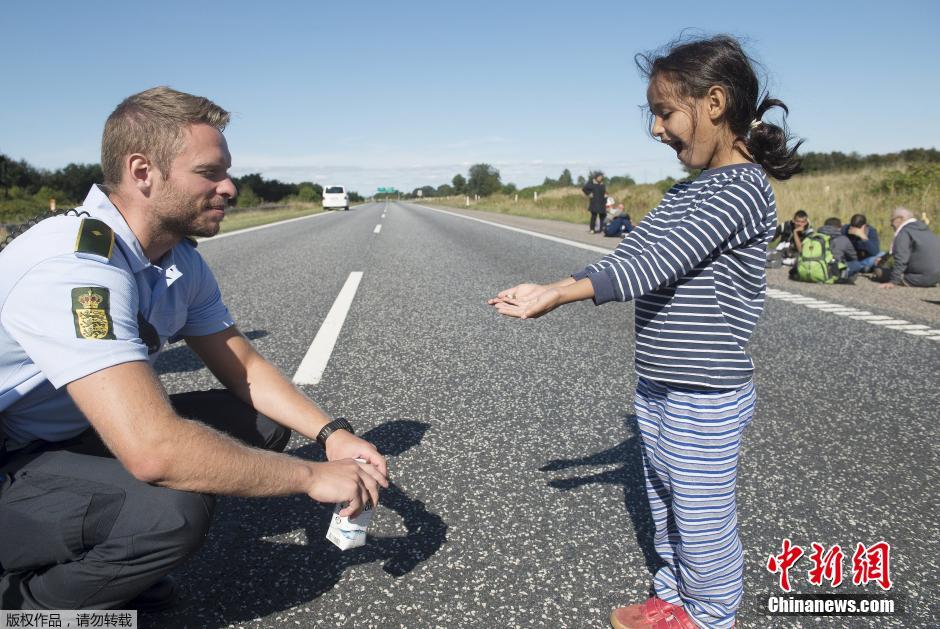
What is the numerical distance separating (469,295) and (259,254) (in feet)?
19.0

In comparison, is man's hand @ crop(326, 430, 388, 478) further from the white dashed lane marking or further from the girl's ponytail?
the white dashed lane marking

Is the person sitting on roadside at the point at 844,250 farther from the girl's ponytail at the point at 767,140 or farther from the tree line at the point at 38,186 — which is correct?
the tree line at the point at 38,186

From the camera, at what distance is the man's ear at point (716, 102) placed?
1.74 meters

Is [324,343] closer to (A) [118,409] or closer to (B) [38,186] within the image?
(A) [118,409]

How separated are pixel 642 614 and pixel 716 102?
1.57 meters

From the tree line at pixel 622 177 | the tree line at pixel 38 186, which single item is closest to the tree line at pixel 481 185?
the tree line at pixel 622 177

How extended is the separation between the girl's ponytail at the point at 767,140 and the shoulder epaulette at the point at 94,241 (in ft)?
6.20

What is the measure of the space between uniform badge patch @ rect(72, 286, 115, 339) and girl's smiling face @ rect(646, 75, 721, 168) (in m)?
1.66

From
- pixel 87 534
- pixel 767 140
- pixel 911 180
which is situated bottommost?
pixel 87 534

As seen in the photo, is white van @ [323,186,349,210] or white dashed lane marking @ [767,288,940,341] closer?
white dashed lane marking @ [767,288,940,341]

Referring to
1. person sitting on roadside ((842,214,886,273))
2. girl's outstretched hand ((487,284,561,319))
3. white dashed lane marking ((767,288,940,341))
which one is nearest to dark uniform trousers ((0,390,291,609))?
girl's outstretched hand ((487,284,561,319))

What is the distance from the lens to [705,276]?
67.9 inches

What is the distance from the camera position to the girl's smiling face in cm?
179

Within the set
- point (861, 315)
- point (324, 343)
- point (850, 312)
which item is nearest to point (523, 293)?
point (324, 343)
